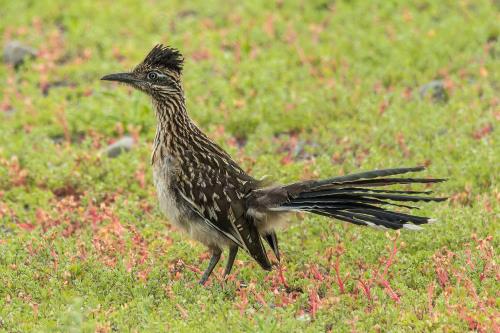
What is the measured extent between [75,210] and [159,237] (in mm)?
1474

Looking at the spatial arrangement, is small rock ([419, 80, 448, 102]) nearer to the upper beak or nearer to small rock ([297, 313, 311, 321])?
the upper beak

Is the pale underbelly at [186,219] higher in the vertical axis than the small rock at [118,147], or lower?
lower

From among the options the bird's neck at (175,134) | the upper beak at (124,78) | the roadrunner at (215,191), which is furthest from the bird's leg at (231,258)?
the upper beak at (124,78)

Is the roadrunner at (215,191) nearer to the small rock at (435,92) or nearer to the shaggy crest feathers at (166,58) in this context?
the shaggy crest feathers at (166,58)

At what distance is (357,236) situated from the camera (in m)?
10.6

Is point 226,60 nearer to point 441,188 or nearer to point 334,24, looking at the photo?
point 334,24

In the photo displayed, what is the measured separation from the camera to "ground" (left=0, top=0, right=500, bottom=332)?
8.88 meters

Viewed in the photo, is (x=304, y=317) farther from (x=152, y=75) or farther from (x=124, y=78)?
(x=124, y=78)

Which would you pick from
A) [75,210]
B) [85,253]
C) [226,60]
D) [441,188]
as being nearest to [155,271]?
[85,253]

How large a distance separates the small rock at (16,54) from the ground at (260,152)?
0.15 meters

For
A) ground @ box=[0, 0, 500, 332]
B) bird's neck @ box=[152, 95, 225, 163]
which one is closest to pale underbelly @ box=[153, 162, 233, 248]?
bird's neck @ box=[152, 95, 225, 163]

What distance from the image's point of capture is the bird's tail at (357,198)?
27.8ft

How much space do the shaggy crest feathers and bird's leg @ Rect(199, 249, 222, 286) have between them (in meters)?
2.22

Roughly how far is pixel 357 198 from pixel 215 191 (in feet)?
5.56
